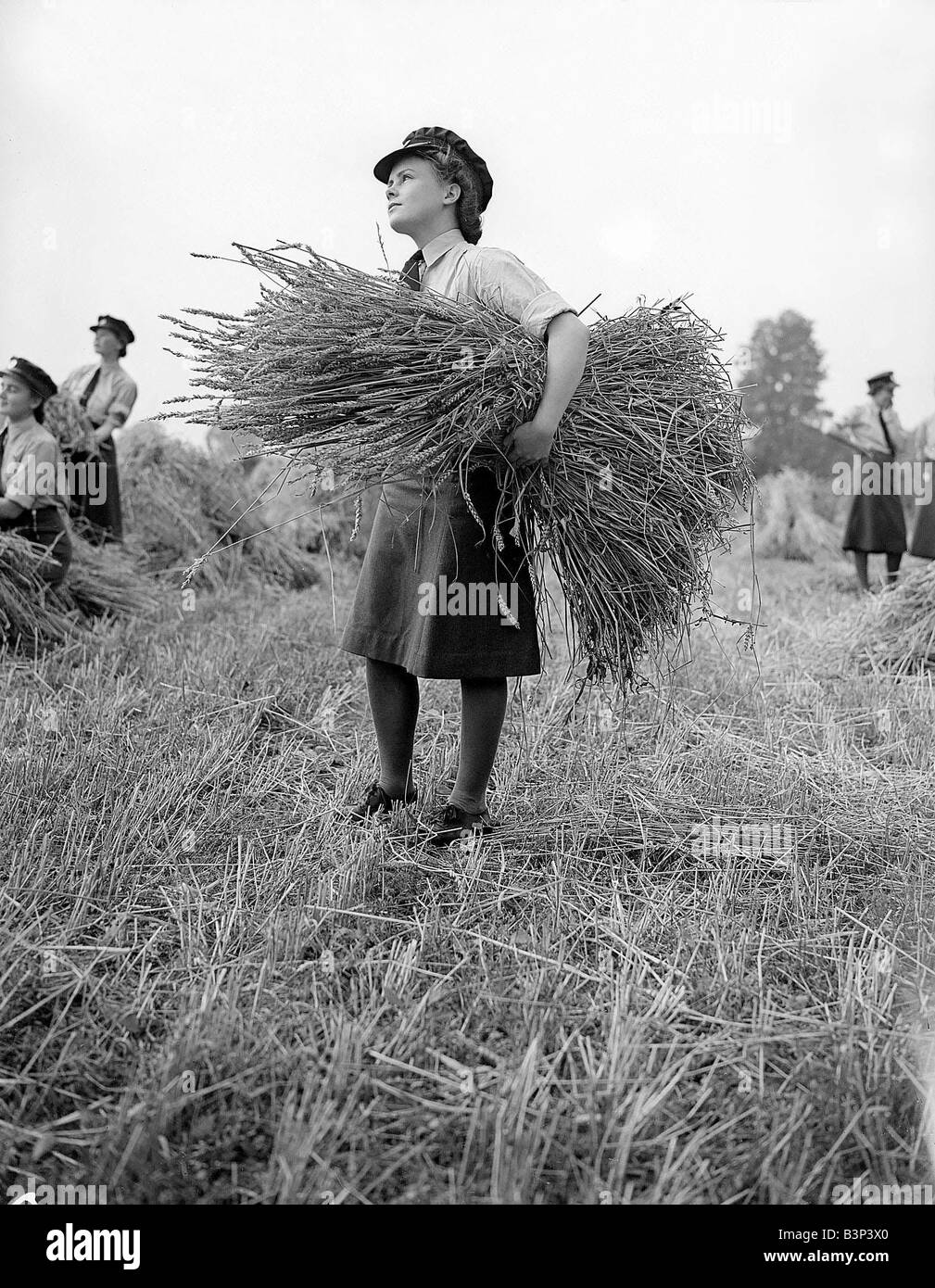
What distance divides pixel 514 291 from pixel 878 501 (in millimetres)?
5339

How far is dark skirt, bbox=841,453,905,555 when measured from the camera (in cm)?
662

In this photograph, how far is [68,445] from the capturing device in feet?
16.4

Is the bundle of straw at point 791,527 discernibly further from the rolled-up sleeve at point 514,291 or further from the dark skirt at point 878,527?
the rolled-up sleeve at point 514,291

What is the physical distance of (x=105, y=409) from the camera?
543 cm

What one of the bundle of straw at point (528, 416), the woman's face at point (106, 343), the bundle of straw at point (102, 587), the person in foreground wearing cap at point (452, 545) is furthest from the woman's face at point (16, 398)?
the person in foreground wearing cap at point (452, 545)

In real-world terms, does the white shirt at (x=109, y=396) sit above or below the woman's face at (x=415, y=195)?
above

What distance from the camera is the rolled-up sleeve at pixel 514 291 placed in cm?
193

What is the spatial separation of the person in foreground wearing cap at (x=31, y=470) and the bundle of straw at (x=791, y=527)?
8374 millimetres

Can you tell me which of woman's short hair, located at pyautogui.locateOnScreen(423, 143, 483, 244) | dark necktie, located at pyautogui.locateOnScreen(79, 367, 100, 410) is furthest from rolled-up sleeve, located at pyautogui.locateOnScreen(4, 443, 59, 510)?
woman's short hair, located at pyautogui.locateOnScreen(423, 143, 483, 244)

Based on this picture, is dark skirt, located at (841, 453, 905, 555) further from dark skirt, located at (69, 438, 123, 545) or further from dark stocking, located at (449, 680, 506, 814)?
dark stocking, located at (449, 680, 506, 814)

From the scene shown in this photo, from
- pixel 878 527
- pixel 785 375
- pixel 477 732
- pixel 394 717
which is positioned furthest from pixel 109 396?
pixel 785 375

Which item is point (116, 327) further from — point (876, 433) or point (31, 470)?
point (876, 433)

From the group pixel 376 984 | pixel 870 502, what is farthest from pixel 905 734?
pixel 870 502
